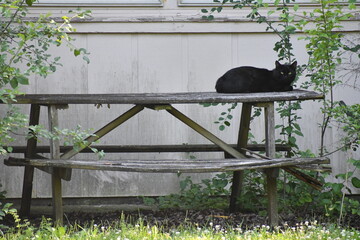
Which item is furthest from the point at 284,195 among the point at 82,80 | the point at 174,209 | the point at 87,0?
the point at 87,0

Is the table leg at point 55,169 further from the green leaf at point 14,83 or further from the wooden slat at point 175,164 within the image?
the green leaf at point 14,83

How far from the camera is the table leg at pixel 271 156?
4.74m

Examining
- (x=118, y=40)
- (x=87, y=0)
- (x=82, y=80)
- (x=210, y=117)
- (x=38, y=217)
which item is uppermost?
(x=87, y=0)

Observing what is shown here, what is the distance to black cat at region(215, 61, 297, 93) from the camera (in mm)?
5395

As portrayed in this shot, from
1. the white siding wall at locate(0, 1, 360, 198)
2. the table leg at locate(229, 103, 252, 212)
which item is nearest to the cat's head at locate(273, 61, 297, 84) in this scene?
the table leg at locate(229, 103, 252, 212)

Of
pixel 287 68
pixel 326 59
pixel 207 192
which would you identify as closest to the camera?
pixel 326 59

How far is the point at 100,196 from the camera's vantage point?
6.29 metres

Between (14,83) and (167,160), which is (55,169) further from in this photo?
(14,83)

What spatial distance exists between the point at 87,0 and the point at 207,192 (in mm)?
A: 2250

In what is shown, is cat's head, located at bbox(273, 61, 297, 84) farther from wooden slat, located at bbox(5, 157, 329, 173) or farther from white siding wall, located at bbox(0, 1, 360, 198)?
wooden slat, located at bbox(5, 157, 329, 173)

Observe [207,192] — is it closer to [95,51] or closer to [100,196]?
[100,196]

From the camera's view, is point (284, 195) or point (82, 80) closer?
point (284, 195)

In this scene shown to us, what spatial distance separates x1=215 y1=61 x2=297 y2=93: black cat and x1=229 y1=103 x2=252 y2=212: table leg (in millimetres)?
199

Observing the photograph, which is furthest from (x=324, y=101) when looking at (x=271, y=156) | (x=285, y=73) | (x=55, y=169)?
(x=55, y=169)
